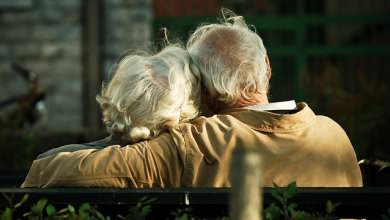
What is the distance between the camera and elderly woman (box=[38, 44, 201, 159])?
1710 mm

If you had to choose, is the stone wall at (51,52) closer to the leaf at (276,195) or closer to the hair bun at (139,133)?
the hair bun at (139,133)

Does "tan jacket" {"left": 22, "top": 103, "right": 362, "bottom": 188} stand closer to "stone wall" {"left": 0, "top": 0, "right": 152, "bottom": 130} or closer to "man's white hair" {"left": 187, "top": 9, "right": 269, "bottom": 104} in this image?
"man's white hair" {"left": 187, "top": 9, "right": 269, "bottom": 104}

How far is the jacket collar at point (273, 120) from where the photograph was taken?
5.45 ft

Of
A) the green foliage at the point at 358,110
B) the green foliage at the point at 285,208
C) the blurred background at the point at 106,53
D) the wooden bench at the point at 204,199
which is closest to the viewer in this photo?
the green foliage at the point at 285,208

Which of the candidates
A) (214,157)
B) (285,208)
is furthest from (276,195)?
(214,157)

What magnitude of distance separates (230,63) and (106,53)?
4621 millimetres

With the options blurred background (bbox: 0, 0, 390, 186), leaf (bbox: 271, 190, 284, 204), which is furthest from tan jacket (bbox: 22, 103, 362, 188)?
blurred background (bbox: 0, 0, 390, 186)

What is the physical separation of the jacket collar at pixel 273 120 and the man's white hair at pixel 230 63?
167 mm

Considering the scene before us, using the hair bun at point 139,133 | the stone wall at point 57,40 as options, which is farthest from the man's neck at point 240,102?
the stone wall at point 57,40

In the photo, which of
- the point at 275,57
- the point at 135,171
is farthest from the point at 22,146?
the point at 135,171

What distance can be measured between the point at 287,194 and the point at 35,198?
2.29 feet

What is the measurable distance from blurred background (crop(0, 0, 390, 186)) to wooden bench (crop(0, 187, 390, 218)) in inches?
155

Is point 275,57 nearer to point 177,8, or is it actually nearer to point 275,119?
point 177,8

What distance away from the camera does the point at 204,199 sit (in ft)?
4.07
